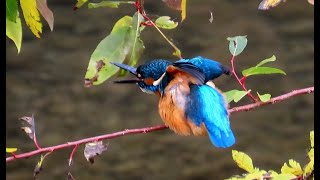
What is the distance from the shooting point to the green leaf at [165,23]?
1024 mm

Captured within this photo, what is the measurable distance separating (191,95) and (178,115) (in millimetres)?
37

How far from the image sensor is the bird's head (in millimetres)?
1092

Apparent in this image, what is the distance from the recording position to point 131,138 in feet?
11.7

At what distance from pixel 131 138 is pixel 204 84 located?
97.9 inches

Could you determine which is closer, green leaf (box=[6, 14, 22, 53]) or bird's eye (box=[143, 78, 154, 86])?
green leaf (box=[6, 14, 22, 53])

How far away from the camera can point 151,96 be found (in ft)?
11.6

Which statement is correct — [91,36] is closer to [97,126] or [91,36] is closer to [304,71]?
[97,126]

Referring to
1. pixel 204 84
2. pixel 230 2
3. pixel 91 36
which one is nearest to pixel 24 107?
pixel 91 36

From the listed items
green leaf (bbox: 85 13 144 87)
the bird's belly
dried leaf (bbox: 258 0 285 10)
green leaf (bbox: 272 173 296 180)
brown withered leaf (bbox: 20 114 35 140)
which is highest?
dried leaf (bbox: 258 0 285 10)

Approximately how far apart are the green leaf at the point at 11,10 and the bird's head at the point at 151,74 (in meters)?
0.21

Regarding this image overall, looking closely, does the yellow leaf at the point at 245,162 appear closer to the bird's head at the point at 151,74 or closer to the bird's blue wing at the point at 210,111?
the bird's blue wing at the point at 210,111

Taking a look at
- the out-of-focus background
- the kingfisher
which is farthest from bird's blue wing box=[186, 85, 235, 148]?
the out-of-focus background

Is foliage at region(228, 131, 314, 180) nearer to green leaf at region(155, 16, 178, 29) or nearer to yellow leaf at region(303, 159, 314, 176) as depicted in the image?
yellow leaf at region(303, 159, 314, 176)

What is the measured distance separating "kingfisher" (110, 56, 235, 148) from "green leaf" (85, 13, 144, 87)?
1.9 inches
